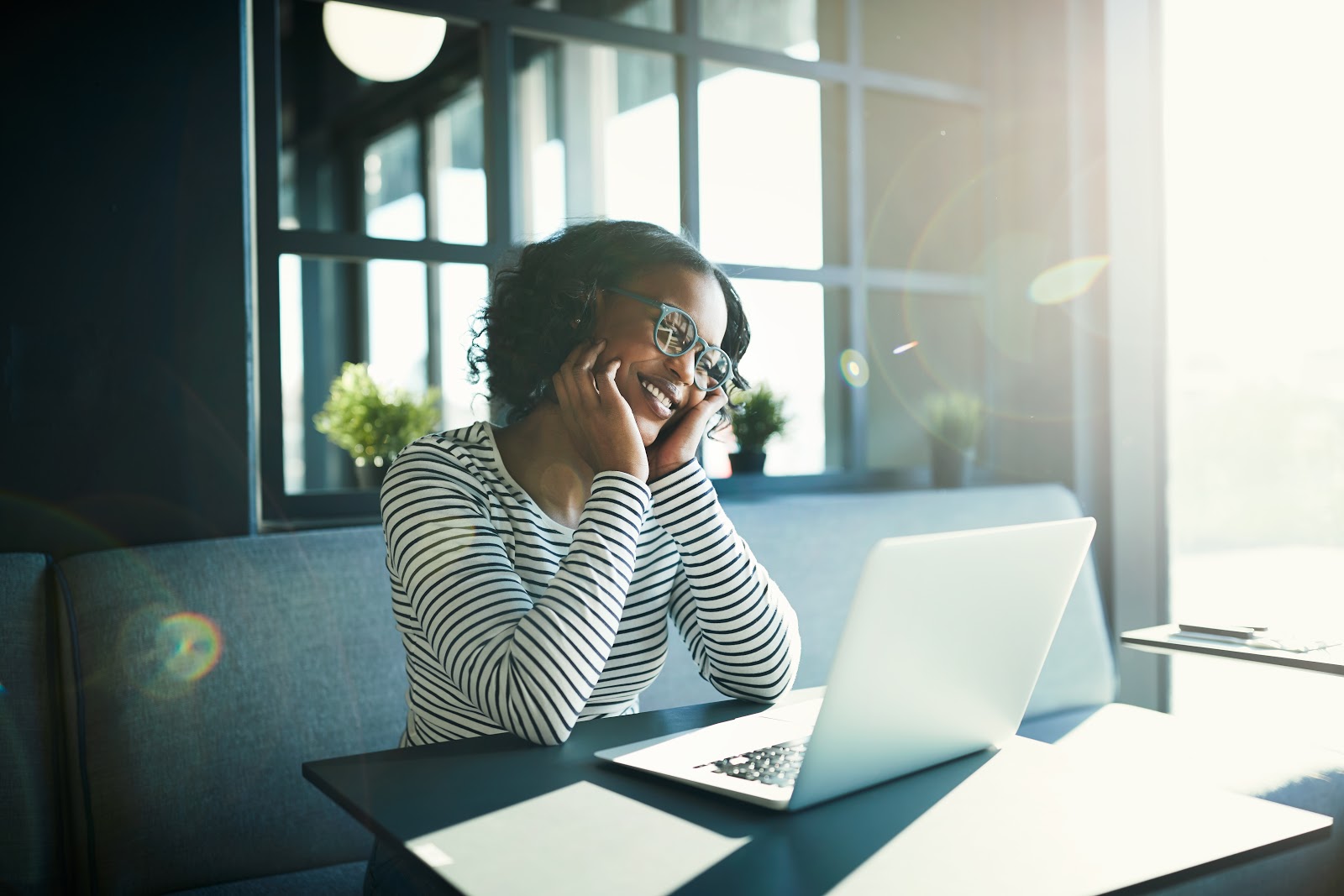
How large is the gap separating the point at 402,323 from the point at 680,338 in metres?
3.83

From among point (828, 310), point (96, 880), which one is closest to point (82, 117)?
point (96, 880)

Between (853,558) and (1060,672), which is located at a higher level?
(853,558)

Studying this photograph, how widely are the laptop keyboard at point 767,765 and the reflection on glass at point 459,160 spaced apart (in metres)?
3.89

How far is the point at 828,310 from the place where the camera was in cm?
289

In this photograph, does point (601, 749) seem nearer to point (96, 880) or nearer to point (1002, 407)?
point (96, 880)

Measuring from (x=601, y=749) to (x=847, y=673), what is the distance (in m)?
0.33

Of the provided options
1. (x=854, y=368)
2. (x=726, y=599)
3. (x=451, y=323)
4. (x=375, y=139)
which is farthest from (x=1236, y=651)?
(x=375, y=139)

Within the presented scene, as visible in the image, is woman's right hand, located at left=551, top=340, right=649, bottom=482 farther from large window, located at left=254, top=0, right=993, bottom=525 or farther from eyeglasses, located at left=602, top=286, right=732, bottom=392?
large window, located at left=254, top=0, right=993, bottom=525

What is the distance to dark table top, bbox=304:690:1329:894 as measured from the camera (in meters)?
0.71

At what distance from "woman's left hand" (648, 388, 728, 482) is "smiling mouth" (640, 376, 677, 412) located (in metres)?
0.04

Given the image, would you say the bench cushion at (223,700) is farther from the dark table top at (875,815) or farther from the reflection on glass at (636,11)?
the reflection on glass at (636,11)

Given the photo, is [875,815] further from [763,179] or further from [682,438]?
[763,179]

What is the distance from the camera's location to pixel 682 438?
1.40 metres

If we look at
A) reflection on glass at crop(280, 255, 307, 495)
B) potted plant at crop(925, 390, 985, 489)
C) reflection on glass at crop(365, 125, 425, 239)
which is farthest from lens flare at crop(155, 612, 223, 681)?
reflection on glass at crop(365, 125, 425, 239)
